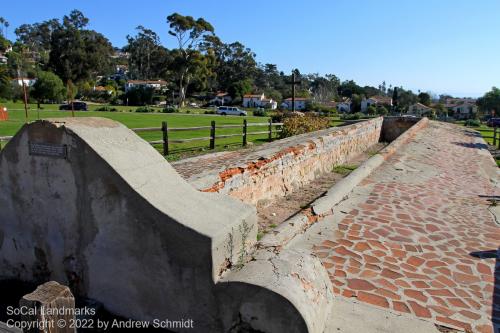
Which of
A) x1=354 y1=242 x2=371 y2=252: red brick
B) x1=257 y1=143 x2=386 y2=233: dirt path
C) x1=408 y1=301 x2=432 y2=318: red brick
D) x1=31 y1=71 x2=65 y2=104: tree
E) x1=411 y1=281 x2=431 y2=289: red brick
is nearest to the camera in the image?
x1=408 y1=301 x2=432 y2=318: red brick

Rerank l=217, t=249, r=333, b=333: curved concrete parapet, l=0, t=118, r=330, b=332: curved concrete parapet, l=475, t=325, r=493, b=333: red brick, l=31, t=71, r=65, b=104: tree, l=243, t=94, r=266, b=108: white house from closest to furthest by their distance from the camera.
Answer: l=217, t=249, r=333, b=333: curved concrete parapet
l=0, t=118, r=330, b=332: curved concrete parapet
l=475, t=325, r=493, b=333: red brick
l=31, t=71, r=65, b=104: tree
l=243, t=94, r=266, b=108: white house

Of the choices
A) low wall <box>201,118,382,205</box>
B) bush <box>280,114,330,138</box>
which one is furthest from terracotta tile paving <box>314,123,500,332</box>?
bush <box>280,114,330,138</box>

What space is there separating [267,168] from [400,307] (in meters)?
3.70

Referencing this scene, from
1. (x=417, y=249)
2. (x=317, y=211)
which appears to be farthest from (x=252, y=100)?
(x=417, y=249)

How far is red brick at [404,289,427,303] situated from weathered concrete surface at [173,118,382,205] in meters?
2.51

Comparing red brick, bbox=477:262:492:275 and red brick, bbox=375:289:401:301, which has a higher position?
red brick, bbox=375:289:401:301

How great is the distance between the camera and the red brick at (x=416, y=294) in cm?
384

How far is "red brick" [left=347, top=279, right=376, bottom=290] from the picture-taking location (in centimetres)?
399

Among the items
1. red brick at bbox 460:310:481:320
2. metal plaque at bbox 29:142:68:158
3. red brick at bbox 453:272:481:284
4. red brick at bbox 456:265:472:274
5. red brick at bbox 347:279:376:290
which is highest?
metal plaque at bbox 29:142:68:158

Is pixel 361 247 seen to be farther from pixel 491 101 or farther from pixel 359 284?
pixel 491 101

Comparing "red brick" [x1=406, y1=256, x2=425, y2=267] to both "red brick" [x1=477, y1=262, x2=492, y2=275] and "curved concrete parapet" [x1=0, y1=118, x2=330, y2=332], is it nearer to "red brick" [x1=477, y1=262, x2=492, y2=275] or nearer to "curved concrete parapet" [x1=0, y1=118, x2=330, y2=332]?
"red brick" [x1=477, y1=262, x2=492, y2=275]

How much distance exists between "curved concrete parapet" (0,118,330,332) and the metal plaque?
1cm

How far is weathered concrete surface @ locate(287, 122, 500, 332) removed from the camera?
3.77 meters

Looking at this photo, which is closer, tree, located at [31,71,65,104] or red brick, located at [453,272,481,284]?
red brick, located at [453,272,481,284]
